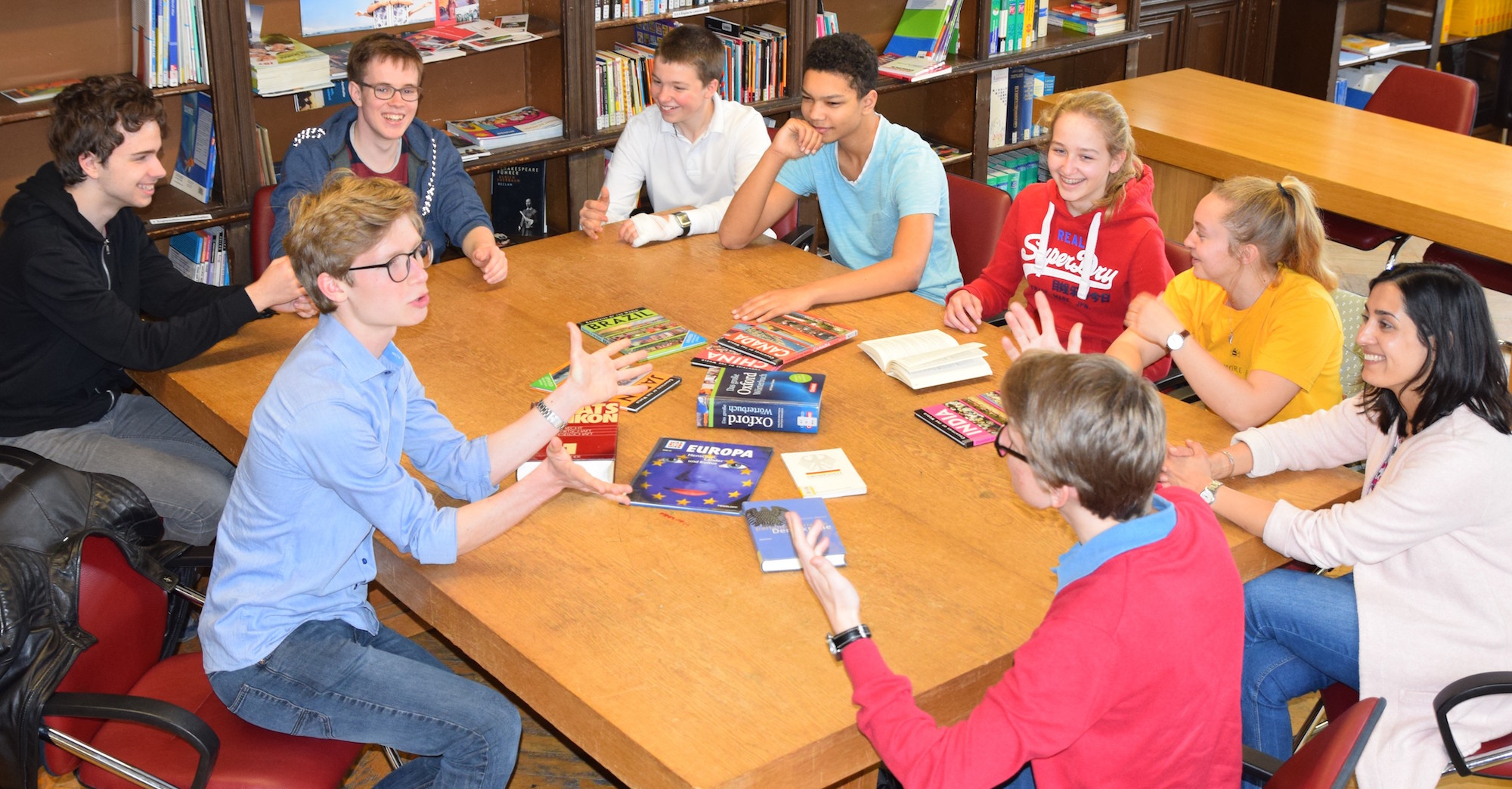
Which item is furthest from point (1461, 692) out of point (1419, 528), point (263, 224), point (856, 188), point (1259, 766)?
point (263, 224)

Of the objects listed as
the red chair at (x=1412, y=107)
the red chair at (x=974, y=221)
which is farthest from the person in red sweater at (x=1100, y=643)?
the red chair at (x=1412, y=107)

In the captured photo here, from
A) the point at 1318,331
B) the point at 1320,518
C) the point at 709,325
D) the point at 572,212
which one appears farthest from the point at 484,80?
the point at 1320,518

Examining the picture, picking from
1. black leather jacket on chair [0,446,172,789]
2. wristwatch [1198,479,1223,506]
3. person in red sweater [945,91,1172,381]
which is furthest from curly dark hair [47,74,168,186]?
wristwatch [1198,479,1223,506]

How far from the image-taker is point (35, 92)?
12.0ft

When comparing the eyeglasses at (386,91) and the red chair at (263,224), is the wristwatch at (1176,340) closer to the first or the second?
the eyeglasses at (386,91)

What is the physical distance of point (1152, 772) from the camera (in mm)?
1647

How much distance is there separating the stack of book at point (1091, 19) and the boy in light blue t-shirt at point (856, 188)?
270cm

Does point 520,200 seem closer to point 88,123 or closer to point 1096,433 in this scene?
point 88,123

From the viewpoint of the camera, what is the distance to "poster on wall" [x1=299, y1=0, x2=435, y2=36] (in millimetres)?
4129

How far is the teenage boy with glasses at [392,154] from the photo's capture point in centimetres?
331

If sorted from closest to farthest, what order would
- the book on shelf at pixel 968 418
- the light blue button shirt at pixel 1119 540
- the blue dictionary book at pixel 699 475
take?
the light blue button shirt at pixel 1119 540 < the blue dictionary book at pixel 699 475 < the book on shelf at pixel 968 418

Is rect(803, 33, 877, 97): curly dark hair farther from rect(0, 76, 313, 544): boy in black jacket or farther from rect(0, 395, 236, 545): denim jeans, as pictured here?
rect(0, 395, 236, 545): denim jeans

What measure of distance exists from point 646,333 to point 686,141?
3.82 feet

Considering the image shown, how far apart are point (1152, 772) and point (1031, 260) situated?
1.79 meters
